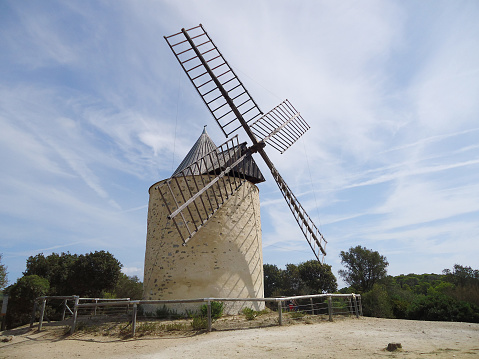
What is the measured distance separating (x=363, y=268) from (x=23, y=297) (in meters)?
27.3

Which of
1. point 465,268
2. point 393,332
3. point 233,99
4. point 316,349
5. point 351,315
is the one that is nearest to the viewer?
point 316,349

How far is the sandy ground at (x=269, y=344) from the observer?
4445 mm

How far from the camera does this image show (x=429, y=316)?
1071 centimetres

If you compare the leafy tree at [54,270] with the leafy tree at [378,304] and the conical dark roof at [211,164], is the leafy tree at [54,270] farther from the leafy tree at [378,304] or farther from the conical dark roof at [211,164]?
the leafy tree at [378,304]

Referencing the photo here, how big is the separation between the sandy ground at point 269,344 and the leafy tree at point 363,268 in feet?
80.4

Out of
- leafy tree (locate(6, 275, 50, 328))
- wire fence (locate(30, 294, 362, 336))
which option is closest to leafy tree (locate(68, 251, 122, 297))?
leafy tree (locate(6, 275, 50, 328))

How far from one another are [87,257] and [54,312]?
114 inches

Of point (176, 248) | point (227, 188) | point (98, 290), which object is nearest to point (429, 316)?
point (227, 188)

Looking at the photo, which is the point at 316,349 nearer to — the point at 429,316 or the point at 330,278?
the point at 429,316

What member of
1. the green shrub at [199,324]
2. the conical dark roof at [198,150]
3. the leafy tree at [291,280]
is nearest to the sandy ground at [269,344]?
the green shrub at [199,324]

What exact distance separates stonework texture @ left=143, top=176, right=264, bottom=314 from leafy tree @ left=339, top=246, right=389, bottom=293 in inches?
850

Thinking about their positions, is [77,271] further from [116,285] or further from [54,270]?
[116,285]

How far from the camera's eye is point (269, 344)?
519 cm

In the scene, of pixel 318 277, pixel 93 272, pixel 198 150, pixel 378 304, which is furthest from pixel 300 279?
pixel 198 150
